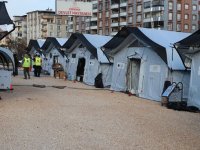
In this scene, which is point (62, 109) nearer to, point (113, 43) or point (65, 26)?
point (113, 43)

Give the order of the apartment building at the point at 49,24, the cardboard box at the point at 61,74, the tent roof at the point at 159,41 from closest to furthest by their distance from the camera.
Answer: the tent roof at the point at 159,41 < the cardboard box at the point at 61,74 < the apartment building at the point at 49,24

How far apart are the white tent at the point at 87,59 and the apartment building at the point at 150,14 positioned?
194ft

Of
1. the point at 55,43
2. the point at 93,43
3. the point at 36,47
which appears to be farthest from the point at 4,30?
the point at 36,47

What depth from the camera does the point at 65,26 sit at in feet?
473

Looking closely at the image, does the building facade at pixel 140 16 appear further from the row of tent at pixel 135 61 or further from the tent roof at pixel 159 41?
the tent roof at pixel 159 41

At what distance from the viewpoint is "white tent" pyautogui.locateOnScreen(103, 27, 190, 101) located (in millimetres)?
18844

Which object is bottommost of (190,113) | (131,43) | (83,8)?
(190,113)

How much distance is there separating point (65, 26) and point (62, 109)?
13123cm

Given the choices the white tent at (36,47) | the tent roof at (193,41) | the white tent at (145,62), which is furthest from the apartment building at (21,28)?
the tent roof at (193,41)

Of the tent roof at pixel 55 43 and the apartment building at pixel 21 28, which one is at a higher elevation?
the apartment building at pixel 21 28

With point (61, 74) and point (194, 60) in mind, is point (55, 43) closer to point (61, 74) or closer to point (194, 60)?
point (61, 74)

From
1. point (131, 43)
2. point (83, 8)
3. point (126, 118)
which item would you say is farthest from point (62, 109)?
point (83, 8)

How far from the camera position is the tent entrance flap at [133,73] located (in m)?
21.9

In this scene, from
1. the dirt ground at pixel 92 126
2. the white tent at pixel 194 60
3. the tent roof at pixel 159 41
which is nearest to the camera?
the dirt ground at pixel 92 126
